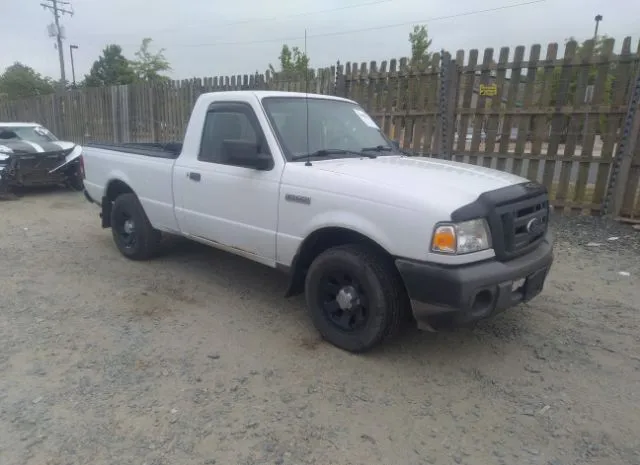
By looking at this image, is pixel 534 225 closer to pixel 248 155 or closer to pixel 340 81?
pixel 248 155

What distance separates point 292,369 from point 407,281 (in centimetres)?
100

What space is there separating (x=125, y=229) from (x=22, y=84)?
5265 cm

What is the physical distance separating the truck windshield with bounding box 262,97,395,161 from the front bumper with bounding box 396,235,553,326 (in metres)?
1.37

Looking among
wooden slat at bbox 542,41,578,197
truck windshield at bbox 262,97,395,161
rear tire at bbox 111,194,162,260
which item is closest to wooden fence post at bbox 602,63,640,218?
wooden slat at bbox 542,41,578,197

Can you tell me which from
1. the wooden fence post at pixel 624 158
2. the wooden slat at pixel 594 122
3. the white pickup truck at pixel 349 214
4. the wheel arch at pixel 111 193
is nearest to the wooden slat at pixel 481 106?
the wooden slat at pixel 594 122

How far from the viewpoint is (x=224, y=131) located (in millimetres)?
4305

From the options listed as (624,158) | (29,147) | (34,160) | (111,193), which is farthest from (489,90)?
(29,147)

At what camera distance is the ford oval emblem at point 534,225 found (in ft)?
11.0

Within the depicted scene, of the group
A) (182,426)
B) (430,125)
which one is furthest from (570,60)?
(182,426)

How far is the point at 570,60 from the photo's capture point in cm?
646

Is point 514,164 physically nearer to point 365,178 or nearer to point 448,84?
point 448,84

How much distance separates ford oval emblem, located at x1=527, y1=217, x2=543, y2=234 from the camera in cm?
335

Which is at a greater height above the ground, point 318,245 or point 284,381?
point 318,245

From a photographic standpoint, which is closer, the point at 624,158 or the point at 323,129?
the point at 323,129
